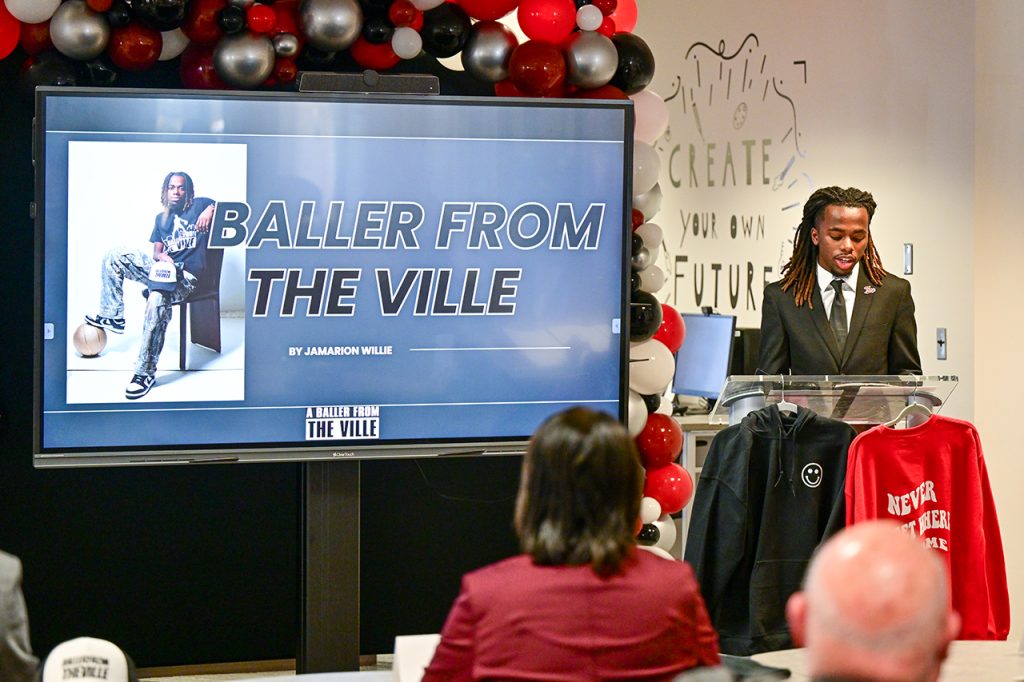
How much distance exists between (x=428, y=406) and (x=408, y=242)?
0.46m

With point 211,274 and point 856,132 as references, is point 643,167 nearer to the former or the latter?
point 211,274

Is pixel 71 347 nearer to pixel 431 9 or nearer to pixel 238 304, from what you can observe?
pixel 238 304

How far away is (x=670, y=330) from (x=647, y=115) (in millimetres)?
668

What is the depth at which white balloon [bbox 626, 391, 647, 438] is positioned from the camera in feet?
12.9

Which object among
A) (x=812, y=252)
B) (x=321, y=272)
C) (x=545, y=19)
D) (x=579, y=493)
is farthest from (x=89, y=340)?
(x=812, y=252)

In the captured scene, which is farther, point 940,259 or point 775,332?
point 940,259

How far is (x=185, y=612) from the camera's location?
4.12m

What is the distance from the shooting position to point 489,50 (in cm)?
380

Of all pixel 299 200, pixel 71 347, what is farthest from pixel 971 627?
pixel 71 347

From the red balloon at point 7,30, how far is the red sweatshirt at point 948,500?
7.95 ft

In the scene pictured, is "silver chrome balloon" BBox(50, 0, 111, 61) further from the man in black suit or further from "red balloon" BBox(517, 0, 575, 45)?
the man in black suit

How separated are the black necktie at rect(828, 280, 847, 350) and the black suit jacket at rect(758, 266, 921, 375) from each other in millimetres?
28

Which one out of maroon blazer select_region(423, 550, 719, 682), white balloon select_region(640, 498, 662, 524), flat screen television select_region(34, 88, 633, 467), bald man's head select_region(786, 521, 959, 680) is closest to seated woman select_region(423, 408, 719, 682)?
maroon blazer select_region(423, 550, 719, 682)

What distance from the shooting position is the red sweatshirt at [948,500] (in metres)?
3.29
